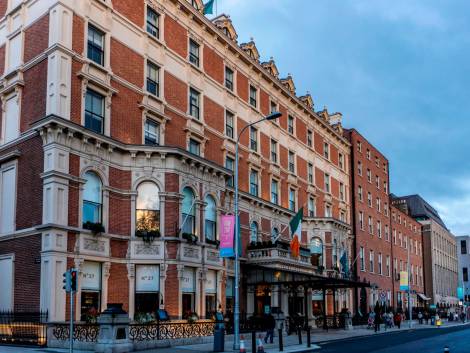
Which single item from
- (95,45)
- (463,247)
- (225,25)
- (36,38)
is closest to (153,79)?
(95,45)

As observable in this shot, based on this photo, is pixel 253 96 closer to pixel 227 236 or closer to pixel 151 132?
pixel 151 132

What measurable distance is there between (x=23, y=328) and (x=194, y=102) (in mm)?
17519

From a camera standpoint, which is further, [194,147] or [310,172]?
[310,172]

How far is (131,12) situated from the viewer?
108ft

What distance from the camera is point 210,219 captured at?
3522cm

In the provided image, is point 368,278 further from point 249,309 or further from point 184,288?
point 184,288

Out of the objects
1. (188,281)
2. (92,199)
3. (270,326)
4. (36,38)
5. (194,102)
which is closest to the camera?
(92,199)

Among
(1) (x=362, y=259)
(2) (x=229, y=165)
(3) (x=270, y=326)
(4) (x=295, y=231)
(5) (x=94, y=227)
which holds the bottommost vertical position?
(3) (x=270, y=326)

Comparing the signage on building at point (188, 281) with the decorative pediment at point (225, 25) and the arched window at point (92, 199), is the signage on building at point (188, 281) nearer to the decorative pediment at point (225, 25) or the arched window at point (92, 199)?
the arched window at point (92, 199)

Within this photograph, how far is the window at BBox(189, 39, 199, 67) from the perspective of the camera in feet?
125

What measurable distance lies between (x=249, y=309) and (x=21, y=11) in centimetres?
2339

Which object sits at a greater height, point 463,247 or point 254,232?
point 463,247

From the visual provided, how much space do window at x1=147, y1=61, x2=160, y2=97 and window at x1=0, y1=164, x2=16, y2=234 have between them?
346 inches

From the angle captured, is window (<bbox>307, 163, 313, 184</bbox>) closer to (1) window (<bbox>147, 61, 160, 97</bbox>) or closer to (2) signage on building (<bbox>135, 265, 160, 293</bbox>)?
(1) window (<bbox>147, 61, 160, 97</bbox>)
